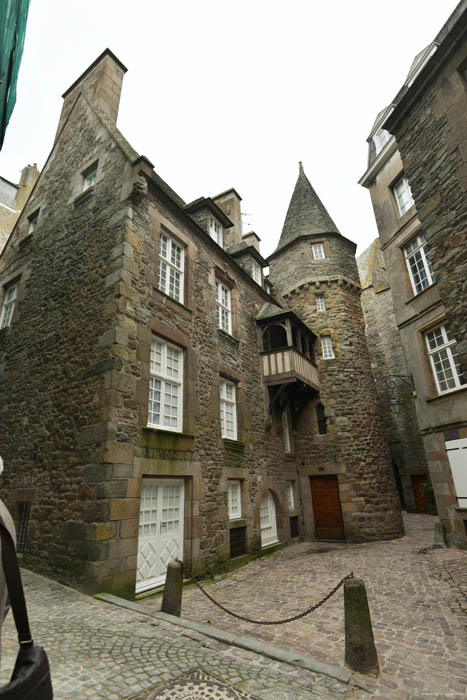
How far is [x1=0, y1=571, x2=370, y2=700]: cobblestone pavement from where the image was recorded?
3.17 m

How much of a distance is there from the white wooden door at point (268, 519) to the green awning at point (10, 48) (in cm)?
1080

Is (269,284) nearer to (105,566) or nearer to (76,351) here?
(76,351)

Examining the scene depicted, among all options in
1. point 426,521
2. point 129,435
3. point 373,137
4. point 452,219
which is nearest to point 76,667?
point 129,435

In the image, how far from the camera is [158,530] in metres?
7.14

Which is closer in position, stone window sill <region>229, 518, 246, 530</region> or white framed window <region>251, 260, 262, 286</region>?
stone window sill <region>229, 518, 246, 530</region>

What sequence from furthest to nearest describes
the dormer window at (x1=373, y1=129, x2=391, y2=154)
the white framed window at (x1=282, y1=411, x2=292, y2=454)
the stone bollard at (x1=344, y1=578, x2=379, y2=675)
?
the dormer window at (x1=373, y1=129, x2=391, y2=154)
the white framed window at (x1=282, y1=411, x2=292, y2=454)
the stone bollard at (x1=344, y1=578, x2=379, y2=675)

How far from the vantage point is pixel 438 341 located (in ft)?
35.2

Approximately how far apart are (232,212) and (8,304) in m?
9.18

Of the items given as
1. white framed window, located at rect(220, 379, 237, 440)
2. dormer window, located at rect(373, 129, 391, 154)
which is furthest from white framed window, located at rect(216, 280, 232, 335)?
Answer: dormer window, located at rect(373, 129, 391, 154)

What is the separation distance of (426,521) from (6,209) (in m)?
24.1

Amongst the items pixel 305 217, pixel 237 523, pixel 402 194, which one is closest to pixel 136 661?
pixel 237 523

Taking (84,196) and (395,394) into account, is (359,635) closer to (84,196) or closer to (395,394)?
(84,196)

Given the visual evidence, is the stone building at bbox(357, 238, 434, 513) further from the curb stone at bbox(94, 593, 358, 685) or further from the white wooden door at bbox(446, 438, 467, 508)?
the curb stone at bbox(94, 593, 358, 685)

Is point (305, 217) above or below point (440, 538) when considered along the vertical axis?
above
